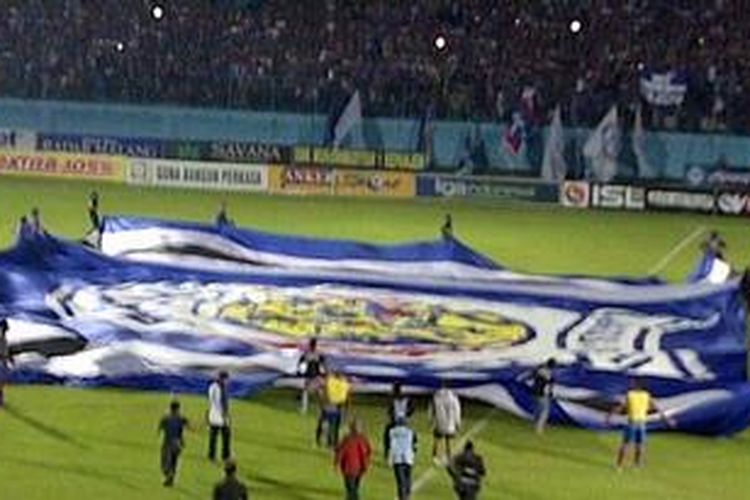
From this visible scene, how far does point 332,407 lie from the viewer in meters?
24.1

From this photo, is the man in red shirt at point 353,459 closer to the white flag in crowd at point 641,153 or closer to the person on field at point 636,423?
the person on field at point 636,423

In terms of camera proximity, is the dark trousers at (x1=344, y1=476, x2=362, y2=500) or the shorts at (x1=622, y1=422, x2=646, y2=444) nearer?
the dark trousers at (x1=344, y1=476, x2=362, y2=500)

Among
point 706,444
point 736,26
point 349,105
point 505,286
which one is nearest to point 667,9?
point 736,26

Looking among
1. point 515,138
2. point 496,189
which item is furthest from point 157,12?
point 496,189

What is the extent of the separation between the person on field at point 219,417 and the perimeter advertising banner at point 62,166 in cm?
3400

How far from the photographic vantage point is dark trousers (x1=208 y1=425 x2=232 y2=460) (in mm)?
23469

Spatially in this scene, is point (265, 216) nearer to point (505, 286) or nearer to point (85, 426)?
point (505, 286)

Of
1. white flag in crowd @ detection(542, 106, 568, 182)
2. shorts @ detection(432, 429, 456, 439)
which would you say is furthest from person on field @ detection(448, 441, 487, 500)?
white flag in crowd @ detection(542, 106, 568, 182)

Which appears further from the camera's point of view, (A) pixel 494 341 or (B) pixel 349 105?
(B) pixel 349 105

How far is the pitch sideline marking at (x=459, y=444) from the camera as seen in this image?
2291 cm

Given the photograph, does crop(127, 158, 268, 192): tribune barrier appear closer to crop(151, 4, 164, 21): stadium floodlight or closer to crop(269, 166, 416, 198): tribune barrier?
crop(269, 166, 416, 198): tribune barrier

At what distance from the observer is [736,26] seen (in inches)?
2388

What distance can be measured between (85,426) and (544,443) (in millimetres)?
6907

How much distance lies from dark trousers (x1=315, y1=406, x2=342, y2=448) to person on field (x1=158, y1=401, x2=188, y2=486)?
2.64 metres
